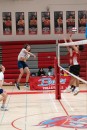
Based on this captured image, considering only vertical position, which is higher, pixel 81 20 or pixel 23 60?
pixel 81 20

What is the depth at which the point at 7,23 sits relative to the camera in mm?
17562

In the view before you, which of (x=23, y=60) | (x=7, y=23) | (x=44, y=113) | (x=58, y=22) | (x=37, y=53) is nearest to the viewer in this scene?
(x=44, y=113)

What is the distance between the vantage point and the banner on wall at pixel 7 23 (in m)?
17.5

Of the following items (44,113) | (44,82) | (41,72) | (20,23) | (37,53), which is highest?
(20,23)

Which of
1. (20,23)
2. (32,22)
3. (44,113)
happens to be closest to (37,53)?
(32,22)

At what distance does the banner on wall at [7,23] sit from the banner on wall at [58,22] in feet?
7.76

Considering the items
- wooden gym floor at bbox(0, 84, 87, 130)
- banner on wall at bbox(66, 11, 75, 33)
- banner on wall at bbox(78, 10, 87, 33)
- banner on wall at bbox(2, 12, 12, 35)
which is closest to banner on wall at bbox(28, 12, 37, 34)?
banner on wall at bbox(2, 12, 12, 35)

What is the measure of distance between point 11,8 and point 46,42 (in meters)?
2.57

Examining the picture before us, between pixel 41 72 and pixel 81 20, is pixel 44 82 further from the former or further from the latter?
pixel 81 20

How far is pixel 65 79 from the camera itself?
1391 centimetres

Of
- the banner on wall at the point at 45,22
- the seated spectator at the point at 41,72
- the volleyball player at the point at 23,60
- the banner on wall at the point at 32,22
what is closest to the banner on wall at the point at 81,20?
the banner on wall at the point at 45,22

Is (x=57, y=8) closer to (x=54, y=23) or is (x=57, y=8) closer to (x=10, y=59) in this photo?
(x=54, y=23)

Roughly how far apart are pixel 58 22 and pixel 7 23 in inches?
105

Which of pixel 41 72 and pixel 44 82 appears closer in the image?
→ pixel 44 82
